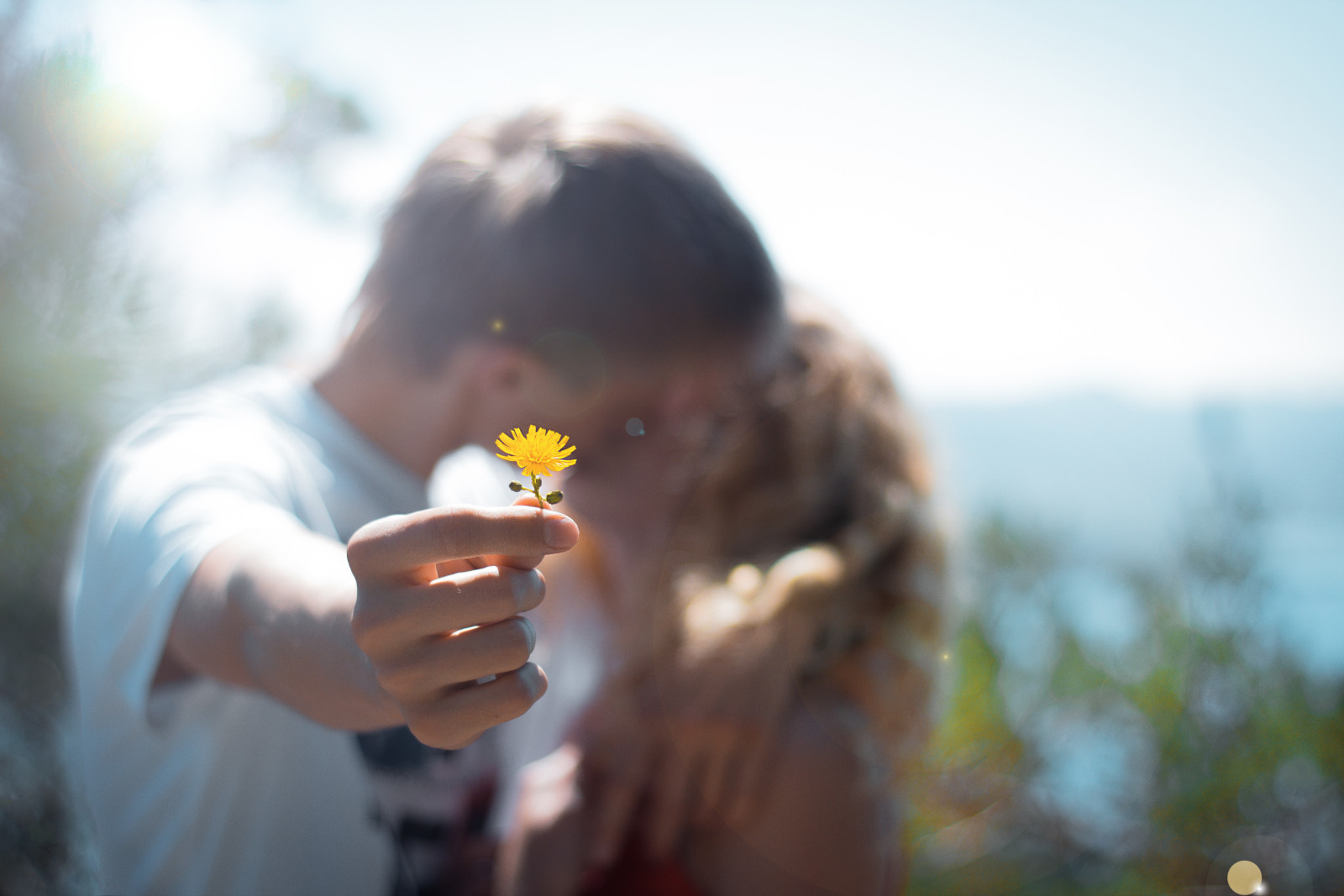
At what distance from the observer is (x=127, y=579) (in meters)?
0.42

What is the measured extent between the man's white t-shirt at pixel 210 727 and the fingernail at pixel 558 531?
261mm

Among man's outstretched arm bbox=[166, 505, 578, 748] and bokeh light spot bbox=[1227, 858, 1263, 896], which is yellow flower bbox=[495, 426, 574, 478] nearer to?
man's outstretched arm bbox=[166, 505, 578, 748]

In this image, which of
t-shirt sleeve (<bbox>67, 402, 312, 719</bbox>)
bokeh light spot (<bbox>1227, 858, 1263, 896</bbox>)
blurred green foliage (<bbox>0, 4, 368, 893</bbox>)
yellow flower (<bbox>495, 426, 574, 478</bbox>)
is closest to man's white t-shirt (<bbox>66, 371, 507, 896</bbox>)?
t-shirt sleeve (<bbox>67, 402, 312, 719</bbox>)

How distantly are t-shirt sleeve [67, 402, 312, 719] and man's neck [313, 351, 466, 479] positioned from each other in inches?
3.3

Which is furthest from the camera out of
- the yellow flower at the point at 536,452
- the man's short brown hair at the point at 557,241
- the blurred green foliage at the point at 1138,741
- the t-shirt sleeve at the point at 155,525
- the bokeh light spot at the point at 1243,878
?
the blurred green foliage at the point at 1138,741

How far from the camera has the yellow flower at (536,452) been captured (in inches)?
8.1

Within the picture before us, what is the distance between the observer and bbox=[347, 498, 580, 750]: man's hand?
0.72 ft

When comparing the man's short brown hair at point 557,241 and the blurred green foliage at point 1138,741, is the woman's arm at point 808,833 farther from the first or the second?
the blurred green foliage at point 1138,741

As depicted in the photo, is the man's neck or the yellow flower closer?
the yellow flower

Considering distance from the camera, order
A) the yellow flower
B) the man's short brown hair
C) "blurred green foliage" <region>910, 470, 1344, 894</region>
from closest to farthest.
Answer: the yellow flower < the man's short brown hair < "blurred green foliage" <region>910, 470, 1344, 894</region>

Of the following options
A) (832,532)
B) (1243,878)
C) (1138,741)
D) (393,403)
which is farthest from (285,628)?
(1138,741)

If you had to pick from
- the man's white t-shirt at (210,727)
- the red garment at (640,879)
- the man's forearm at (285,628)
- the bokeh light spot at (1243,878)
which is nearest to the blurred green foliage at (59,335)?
the man's white t-shirt at (210,727)

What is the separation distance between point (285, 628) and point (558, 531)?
21 centimetres

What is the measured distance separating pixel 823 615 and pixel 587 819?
0.33 m
